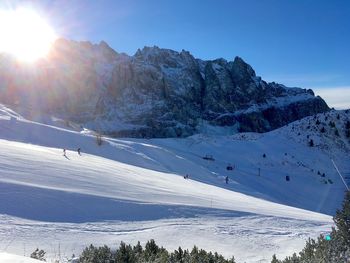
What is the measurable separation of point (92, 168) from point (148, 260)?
13.7 m

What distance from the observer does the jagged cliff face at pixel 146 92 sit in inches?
6196

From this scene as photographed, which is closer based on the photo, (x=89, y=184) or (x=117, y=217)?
(x=117, y=217)

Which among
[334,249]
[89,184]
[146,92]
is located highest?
[146,92]

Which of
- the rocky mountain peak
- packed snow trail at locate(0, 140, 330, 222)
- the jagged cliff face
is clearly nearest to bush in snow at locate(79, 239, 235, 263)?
packed snow trail at locate(0, 140, 330, 222)

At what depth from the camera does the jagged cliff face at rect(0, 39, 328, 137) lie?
15738 cm

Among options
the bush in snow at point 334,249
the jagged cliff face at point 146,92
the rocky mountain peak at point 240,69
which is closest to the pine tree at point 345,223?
the bush in snow at point 334,249

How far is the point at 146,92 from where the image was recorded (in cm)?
17000

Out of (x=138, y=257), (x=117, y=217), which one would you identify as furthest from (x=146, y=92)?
(x=138, y=257)

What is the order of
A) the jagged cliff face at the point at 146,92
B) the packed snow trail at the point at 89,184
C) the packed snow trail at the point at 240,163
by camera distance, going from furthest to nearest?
the jagged cliff face at the point at 146,92
the packed snow trail at the point at 240,163
the packed snow trail at the point at 89,184

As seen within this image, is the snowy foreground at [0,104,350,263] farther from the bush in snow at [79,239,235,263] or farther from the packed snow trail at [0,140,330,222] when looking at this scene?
the bush in snow at [79,239,235,263]

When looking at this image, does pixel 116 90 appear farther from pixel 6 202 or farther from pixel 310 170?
pixel 6 202

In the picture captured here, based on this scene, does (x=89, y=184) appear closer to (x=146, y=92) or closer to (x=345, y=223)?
(x=345, y=223)

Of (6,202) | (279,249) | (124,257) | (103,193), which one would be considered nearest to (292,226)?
(279,249)

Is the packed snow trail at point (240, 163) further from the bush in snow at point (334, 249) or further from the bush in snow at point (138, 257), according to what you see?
the bush in snow at point (138, 257)
